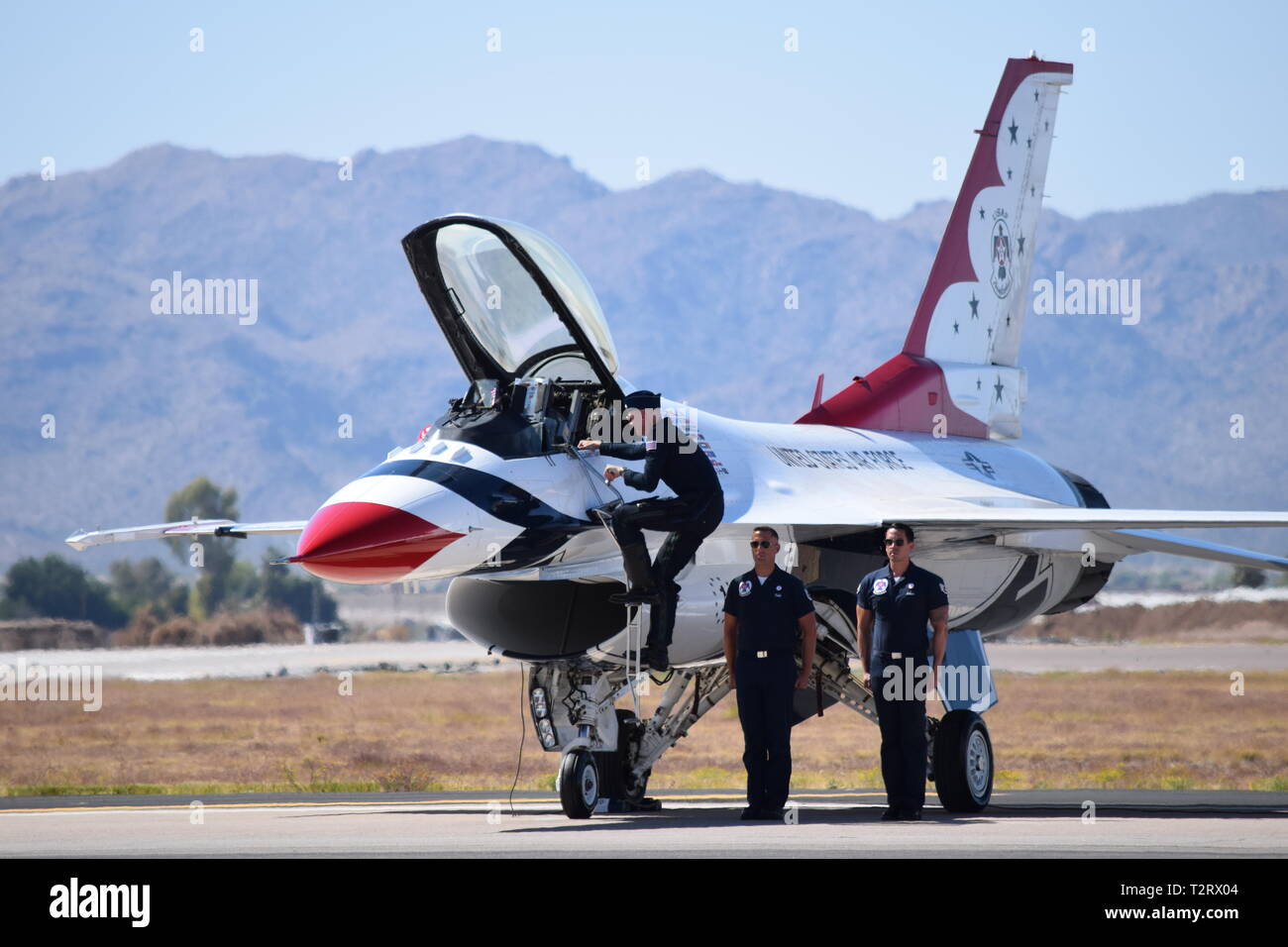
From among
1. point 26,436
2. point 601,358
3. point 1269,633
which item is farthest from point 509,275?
point 26,436

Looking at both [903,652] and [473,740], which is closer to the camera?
[903,652]

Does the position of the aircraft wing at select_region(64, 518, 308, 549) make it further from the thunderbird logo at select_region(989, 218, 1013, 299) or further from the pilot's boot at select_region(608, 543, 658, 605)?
the thunderbird logo at select_region(989, 218, 1013, 299)

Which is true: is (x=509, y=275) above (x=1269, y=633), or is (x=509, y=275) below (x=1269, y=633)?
above

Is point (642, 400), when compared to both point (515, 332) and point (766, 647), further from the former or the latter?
point (766, 647)

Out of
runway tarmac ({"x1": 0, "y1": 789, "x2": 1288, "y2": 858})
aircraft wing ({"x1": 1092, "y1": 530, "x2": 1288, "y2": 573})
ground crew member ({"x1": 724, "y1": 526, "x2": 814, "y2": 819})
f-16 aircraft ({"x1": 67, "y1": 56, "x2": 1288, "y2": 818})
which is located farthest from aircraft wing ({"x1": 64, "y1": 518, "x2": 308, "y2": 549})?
aircraft wing ({"x1": 1092, "y1": 530, "x2": 1288, "y2": 573})

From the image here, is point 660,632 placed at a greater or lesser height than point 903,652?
greater

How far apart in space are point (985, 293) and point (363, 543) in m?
10.3

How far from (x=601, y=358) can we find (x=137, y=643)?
39.1 meters

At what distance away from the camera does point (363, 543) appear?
1109cm

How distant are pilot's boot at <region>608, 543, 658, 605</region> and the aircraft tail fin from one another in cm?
581

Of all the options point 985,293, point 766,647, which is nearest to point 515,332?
point 766,647

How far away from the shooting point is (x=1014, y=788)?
719 inches

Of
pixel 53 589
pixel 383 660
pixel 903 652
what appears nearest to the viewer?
pixel 903 652
